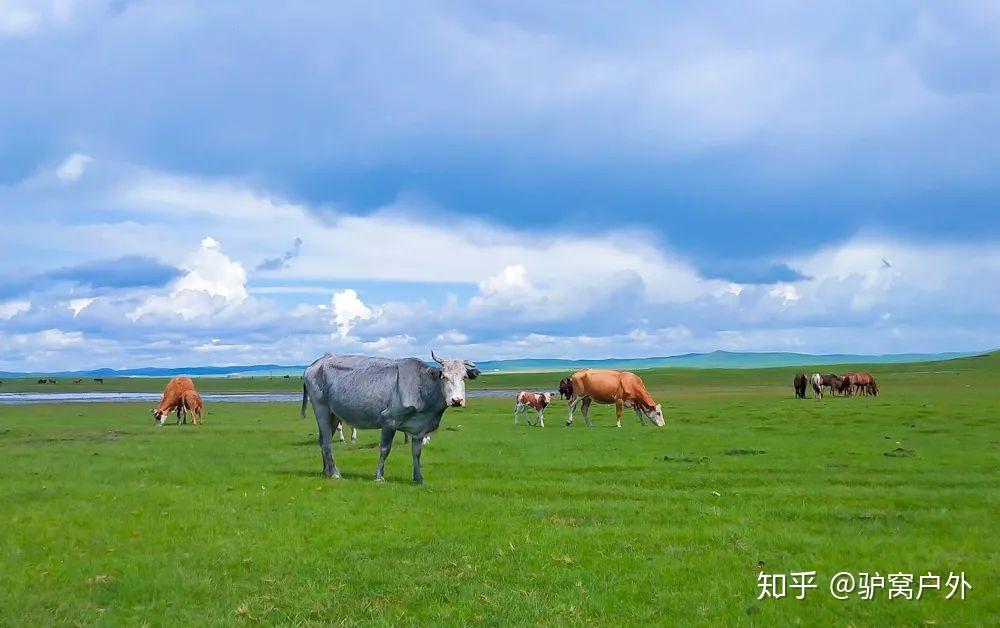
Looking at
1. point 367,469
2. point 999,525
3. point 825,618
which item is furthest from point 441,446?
point 825,618

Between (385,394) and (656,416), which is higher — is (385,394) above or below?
above

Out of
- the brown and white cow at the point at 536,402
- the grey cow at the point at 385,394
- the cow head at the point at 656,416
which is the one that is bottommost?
the cow head at the point at 656,416

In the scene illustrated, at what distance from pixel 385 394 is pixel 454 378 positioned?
2.18m

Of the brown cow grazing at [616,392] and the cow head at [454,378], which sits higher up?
the cow head at [454,378]

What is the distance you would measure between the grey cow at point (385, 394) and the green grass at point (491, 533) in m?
1.19

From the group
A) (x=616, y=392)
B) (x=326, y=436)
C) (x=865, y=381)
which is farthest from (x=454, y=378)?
(x=865, y=381)

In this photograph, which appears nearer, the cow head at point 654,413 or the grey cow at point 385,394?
the grey cow at point 385,394

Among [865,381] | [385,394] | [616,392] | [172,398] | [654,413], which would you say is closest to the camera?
[385,394]

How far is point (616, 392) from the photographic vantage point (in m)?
37.8

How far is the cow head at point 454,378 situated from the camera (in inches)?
681

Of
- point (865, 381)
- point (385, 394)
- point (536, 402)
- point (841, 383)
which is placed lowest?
point (841, 383)

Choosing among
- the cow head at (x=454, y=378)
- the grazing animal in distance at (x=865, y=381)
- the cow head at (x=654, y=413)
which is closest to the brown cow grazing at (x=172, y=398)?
the cow head at (x=654, y=413)

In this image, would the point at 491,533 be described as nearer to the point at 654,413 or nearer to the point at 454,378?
the point at 454,378

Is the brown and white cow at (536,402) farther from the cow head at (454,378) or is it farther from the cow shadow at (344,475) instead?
the cow head at (454,378)
